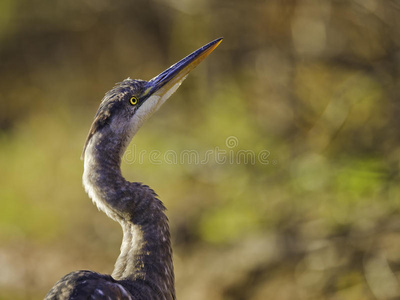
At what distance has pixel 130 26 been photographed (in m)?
9.45

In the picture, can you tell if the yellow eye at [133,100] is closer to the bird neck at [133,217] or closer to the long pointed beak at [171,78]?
the long pointed beak at [171,78]

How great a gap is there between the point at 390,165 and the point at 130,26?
508 centimetres

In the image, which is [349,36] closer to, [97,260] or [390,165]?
[390,165]

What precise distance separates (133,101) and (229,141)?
480 cm

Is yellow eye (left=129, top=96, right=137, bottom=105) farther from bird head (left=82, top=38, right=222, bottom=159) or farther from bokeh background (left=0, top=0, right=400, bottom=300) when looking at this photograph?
bokeh background (left=0, top=0, right=400, bottom=300)

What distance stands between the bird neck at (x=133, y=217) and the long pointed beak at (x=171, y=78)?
0.46 m

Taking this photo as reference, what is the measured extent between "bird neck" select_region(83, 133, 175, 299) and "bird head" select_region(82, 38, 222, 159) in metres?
0.10

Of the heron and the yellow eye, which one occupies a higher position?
the yellow eye

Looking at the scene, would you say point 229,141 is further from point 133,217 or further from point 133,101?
point 133,217

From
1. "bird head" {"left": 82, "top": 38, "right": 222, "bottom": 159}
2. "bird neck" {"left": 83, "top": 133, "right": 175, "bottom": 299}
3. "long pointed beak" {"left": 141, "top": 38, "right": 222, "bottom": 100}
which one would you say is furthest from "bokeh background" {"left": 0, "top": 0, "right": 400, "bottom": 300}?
"bird neck" {"left": 83, "top": 133, "right": 175, "bottom": 299}

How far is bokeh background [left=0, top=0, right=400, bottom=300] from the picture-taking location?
243 inches

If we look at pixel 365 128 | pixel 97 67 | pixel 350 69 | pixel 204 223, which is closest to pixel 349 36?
pixel 350 69

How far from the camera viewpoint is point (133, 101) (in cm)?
319

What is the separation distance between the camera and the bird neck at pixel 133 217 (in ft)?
9.43
